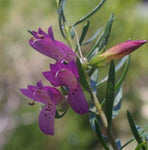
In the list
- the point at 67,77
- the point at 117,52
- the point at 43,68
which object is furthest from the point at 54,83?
the point at 43,68

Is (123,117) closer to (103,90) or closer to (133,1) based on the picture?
(103,90)

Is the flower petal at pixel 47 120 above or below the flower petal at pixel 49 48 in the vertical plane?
below

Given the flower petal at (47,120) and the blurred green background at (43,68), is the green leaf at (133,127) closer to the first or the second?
the flower petal at (47,120)

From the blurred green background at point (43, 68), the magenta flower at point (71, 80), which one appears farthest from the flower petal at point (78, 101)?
the blurred green background at point (43, 68)

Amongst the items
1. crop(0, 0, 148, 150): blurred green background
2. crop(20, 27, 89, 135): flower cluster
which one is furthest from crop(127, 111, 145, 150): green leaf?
→ crop(0, 0, 148, 150): blurred green background

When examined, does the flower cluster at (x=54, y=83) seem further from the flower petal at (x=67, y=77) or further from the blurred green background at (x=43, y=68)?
the blurred green background at (x=43, y=68)

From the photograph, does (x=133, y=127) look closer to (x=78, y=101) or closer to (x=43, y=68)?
(x=78, y=101)

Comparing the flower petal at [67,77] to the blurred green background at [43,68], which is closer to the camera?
the flower petal at [67,77]

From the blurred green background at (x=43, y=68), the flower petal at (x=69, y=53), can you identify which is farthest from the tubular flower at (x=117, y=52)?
the blurred green background at (x=43, y=68)
